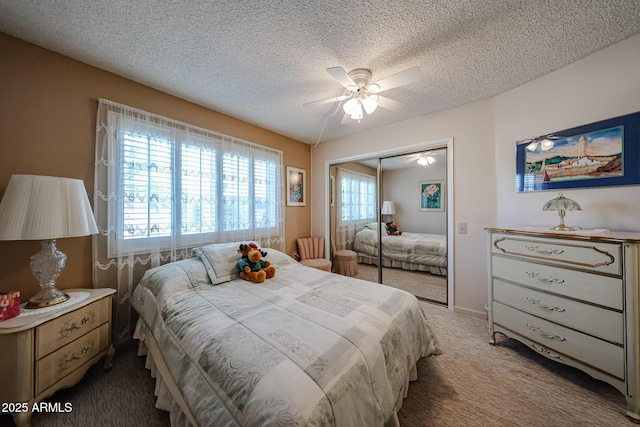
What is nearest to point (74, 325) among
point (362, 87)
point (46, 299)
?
point (46, 299)

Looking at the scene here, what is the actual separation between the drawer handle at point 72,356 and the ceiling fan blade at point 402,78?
2992 mm

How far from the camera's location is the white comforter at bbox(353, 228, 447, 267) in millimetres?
2904

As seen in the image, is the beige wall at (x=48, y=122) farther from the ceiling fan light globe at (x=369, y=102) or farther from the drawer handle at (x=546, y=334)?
the drawer handle at (x=546, y=334)

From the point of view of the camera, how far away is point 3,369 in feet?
3.90

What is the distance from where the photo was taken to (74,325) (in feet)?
4.75

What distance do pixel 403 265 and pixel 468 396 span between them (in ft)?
6.15

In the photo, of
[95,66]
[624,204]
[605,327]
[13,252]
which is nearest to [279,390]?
[605,327]

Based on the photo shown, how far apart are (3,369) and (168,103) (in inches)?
94.4

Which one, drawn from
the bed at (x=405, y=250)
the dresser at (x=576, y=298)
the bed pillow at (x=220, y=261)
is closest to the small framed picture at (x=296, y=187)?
the bed at (x=405, y=250)

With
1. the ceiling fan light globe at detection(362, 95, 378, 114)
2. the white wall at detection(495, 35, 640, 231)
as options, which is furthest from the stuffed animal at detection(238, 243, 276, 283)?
the white wall at detection(495, 35, 640, 231)

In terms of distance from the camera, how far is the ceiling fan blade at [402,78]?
1.56 m

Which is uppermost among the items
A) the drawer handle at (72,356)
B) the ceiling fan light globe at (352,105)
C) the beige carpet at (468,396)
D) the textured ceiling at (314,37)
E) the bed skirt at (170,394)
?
the textured ceiling at (314,37)

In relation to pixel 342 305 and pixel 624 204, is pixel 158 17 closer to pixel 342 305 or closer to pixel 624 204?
pixel 342 305

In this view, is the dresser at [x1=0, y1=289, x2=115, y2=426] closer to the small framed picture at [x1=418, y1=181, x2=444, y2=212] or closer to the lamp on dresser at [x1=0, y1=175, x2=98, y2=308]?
the lamp on dresser at [x1=0, y1=175, x2=98, y2=308]
